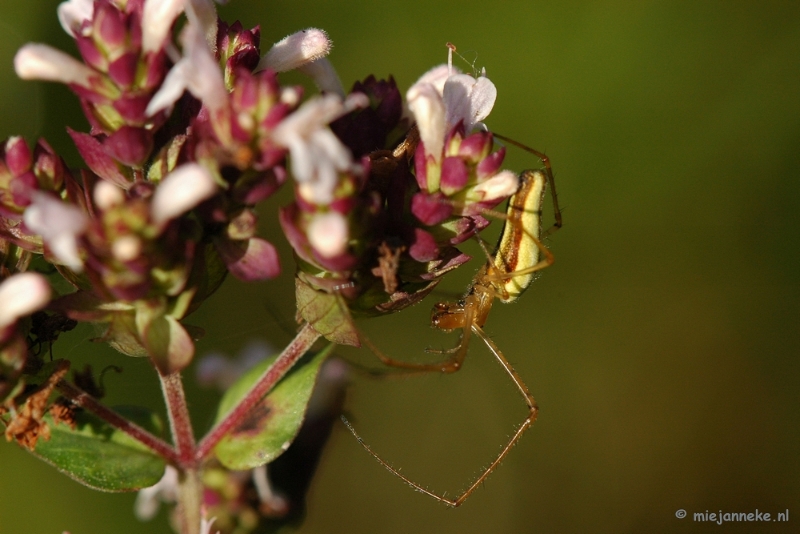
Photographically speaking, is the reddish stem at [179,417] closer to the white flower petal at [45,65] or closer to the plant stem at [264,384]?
the plant stem at [264,384]

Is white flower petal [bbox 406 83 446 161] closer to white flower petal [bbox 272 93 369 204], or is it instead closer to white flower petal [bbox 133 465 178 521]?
white flower petal [bbox 272 93 369 204]

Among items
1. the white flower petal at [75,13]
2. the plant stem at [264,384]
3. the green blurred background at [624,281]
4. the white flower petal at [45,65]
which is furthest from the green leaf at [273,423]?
the green blurred background at [624,281]

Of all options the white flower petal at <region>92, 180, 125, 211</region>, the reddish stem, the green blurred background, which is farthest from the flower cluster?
the green blurred background

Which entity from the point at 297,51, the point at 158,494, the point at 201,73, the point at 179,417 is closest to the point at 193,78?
the point at 201,73

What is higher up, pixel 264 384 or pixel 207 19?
pixel 207 19

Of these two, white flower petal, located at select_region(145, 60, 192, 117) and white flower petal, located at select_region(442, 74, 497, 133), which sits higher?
white flower petal, located at select_region(145, 60, 192, 117)

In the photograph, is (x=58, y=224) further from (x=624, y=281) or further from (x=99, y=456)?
(x=624, y=281)

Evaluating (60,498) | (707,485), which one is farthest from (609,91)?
(60,498)
